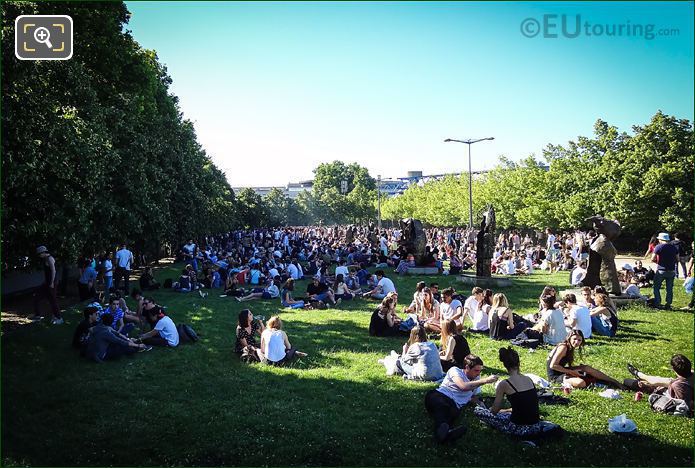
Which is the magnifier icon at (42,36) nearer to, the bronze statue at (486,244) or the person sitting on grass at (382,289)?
the person sitting on grass at (382,289)

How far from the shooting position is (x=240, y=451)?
5.72 m

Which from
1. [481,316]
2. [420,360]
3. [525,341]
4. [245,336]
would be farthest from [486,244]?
[245,336]

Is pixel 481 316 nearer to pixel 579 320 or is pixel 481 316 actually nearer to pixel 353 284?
pixel 579 320

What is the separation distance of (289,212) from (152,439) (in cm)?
7839

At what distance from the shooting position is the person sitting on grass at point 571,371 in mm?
7688

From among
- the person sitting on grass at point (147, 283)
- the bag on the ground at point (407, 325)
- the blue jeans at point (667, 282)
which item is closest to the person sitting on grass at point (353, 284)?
the bag on the ground at point (407, 325)

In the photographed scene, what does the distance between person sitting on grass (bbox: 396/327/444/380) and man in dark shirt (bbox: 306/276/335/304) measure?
757 centimetres

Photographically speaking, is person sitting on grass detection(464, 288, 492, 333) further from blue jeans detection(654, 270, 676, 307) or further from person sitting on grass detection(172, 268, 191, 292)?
person sitting on grass detection(172, 268, 191, 292)

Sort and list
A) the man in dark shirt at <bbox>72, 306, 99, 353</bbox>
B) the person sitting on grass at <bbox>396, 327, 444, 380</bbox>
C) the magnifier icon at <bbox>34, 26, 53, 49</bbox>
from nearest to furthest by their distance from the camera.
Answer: the magnifier icon at <bbox>34, 26, 53, 49</bbox>, the person sitting on grass at <bbox>396, 327, 444, 380</bbox>, the man in dark shirt at <bbox>72, 306, 99, 353</bbox>

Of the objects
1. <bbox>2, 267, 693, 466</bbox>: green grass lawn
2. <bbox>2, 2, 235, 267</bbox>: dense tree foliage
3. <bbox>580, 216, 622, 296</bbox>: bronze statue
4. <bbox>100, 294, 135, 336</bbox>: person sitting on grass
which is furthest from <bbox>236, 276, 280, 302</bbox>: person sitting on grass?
<bbox>580, 216, 622, 296</bbox>: bronze statue

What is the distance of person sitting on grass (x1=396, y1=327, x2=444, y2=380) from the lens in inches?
316

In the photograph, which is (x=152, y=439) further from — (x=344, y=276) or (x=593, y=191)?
(x=593, y=191)

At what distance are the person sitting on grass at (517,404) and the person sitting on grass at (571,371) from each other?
6.45 ft

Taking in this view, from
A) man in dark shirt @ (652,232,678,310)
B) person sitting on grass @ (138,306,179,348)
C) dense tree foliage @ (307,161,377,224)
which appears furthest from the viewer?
dense tree foliage @ (307,161,377,224)
